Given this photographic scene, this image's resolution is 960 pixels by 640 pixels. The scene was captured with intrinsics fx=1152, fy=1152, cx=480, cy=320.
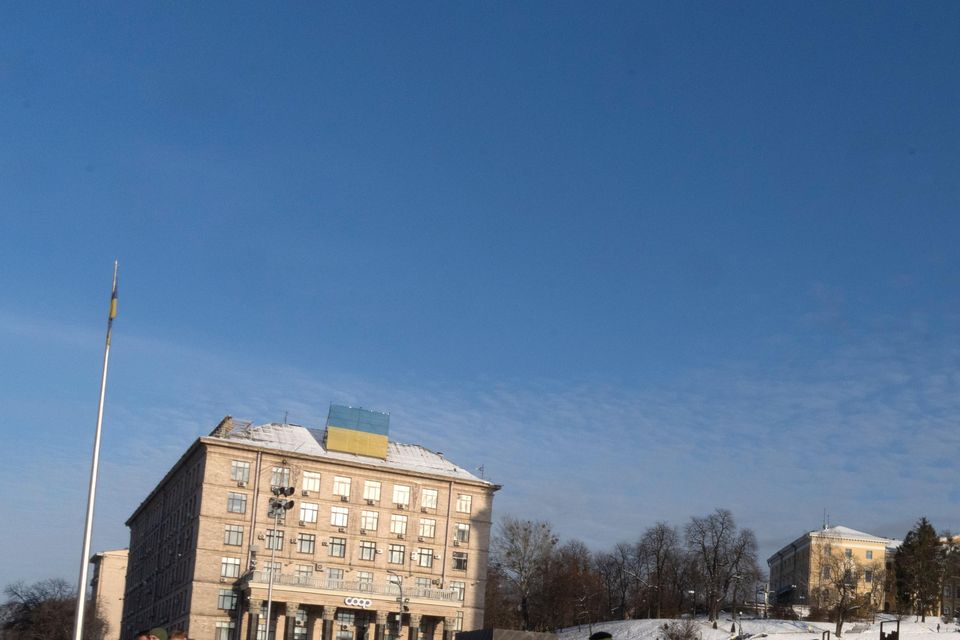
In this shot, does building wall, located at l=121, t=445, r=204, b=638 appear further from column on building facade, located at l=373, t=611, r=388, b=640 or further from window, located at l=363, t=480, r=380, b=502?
column on building facade, located at l=373, t=611, r=388, b=640

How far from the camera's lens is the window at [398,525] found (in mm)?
84250

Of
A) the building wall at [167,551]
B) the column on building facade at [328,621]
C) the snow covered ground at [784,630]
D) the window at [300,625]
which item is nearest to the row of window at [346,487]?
the building wall at [167,551]

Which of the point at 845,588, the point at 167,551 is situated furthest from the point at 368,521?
the point at 845,588

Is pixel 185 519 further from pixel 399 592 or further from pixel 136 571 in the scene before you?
pixel 136 571

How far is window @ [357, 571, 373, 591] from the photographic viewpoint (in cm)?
7800

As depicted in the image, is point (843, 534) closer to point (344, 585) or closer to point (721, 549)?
point (721, 549)

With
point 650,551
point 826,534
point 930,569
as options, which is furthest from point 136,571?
point 826,534

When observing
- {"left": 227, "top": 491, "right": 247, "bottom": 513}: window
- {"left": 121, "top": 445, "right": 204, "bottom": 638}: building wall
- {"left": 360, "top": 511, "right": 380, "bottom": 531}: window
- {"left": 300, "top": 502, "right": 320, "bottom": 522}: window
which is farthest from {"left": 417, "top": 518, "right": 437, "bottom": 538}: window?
{"left": 121, "top": 445, "right": 204, "bottom": 638}: building wall

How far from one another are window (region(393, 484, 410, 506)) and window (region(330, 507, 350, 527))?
394 cm

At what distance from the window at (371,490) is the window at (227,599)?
1162 cm

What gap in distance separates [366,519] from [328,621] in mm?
8818

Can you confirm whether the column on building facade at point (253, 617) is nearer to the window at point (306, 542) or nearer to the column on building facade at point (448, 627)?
the window at point (306, 542)

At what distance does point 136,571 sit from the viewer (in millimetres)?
111812

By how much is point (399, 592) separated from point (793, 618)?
52.1m
